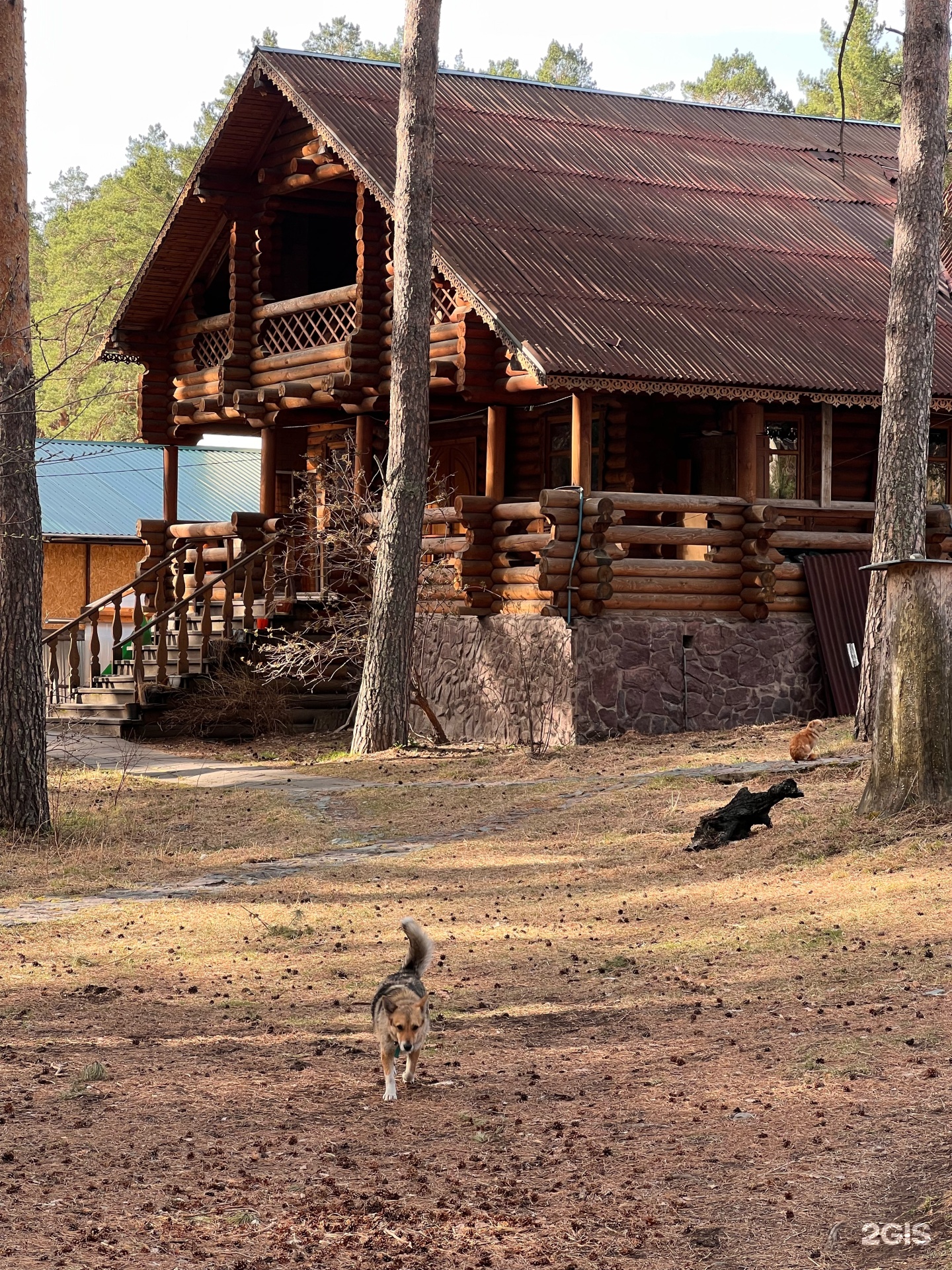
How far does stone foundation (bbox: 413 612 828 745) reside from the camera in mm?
19219

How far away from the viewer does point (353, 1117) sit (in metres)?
6.31

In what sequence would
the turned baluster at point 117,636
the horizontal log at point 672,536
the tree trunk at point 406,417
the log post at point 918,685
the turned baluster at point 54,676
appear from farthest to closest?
the turned baluster at point 54,676
the turned baluster at point 117,636
the horizontal log at point 672,536
the tree trunk at point 406,417
the log post at point 918,685

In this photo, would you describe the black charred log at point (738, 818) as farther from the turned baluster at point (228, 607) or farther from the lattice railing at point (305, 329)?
the lattice railing at point (305, 329)

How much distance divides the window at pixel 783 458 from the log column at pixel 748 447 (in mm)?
2235

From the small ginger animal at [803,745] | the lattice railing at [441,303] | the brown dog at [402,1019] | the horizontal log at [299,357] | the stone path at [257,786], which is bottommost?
the stone path at [257,786]

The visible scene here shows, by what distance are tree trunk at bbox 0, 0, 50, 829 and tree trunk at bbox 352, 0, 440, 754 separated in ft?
18.7

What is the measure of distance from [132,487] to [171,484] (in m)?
11.2

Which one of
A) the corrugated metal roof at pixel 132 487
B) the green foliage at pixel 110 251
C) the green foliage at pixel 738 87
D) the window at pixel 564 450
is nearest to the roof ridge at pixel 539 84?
the window at pixel 564 450

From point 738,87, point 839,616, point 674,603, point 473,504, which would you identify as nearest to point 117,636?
point 473,504

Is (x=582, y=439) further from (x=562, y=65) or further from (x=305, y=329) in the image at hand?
(x=562, y=65)

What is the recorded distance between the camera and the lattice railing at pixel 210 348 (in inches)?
1036

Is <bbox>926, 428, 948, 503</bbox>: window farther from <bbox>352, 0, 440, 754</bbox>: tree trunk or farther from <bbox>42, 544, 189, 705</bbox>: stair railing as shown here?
<bbox>42, 544, 189, 705</bbox>: stair railing

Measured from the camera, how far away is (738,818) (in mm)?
11609

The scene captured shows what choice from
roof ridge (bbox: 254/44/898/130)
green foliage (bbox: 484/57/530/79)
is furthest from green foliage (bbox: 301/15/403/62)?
roof ridge (bbox: 254/44/898/130)
